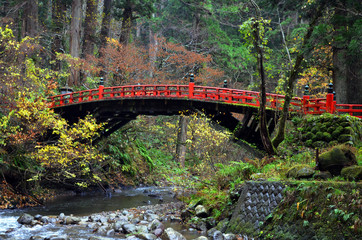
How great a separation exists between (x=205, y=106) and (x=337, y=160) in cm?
908

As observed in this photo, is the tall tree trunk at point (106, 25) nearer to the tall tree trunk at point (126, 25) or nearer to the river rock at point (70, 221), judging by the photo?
the tall tree trunk at point (126, 25)

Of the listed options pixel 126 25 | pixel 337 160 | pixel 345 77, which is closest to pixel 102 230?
pixel 337 160

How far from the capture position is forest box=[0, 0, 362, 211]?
1330 cm

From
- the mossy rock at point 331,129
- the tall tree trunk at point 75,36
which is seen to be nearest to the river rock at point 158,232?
the mossy rock at point 331,129

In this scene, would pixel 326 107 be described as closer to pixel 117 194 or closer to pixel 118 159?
pixel 117 194

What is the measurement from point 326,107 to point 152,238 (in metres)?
8.98

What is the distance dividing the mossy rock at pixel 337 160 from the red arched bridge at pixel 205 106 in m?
5.63

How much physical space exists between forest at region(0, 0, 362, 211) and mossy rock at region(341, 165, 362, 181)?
2.36m

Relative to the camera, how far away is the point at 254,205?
31.7 feet

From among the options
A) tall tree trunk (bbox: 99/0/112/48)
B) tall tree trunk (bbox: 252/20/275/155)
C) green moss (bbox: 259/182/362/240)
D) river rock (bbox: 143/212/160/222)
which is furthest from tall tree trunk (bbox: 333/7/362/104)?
tall tree trunk (bbox: 99/0/112/48)

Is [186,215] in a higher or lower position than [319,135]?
lower

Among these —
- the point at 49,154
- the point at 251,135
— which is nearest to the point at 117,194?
the point at 49,154

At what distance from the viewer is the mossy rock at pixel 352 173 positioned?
8.33 m

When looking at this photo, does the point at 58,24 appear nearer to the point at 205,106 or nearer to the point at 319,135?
the point at 205,106
